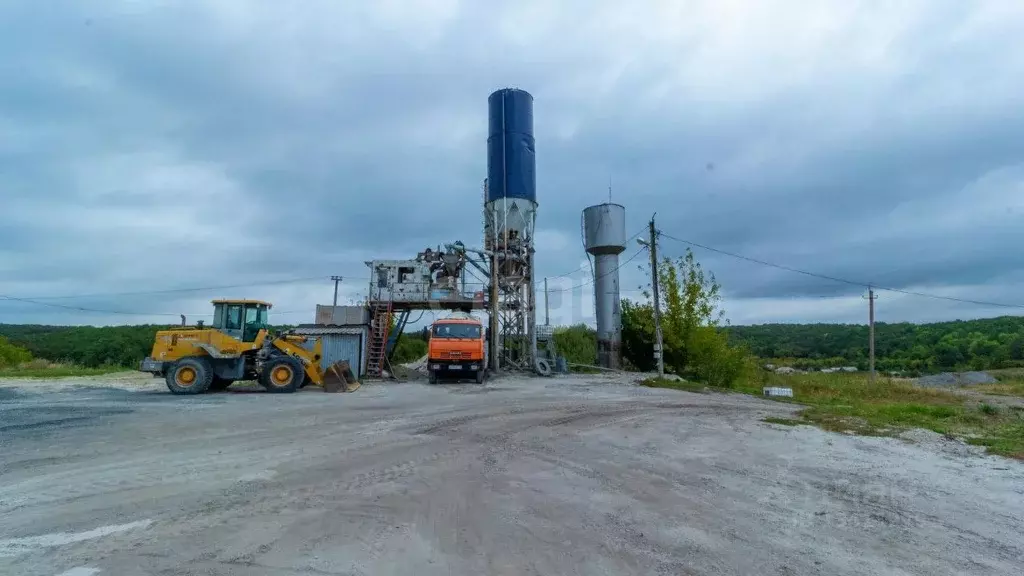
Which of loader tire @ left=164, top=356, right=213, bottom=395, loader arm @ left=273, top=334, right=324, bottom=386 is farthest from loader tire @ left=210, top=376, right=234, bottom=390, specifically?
loader arm @ left=273, top=334, right=324, bottom=386

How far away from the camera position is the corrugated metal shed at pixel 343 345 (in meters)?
25.7

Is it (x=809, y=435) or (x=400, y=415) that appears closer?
(x=809, y=435)

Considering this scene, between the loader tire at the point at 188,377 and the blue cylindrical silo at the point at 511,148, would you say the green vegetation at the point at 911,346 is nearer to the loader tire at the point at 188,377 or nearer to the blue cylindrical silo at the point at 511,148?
the blue cylindrical silo at the point at 511,148

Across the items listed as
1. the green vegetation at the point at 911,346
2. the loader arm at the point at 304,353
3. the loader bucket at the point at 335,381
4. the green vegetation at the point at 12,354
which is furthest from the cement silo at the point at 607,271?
the green vegetation at the point at 12,354

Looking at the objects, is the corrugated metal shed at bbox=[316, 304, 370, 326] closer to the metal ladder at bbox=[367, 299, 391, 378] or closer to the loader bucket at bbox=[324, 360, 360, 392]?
the metal ladder at bbox=[367, 299, 391, 378]

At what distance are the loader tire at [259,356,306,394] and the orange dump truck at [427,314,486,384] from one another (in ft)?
17.4

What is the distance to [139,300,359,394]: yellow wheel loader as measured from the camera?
1747 cm

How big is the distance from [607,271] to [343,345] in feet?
51.8

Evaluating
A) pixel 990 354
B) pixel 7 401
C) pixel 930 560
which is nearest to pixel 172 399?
pixel 7 401

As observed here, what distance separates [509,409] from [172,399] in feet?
34.1

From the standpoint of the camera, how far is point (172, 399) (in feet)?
52.1

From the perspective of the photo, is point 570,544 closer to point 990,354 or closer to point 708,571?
point 708,571

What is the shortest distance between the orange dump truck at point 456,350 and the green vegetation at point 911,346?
3000cm

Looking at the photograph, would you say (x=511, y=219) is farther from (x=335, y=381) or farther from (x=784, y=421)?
(x=784, y=421)
